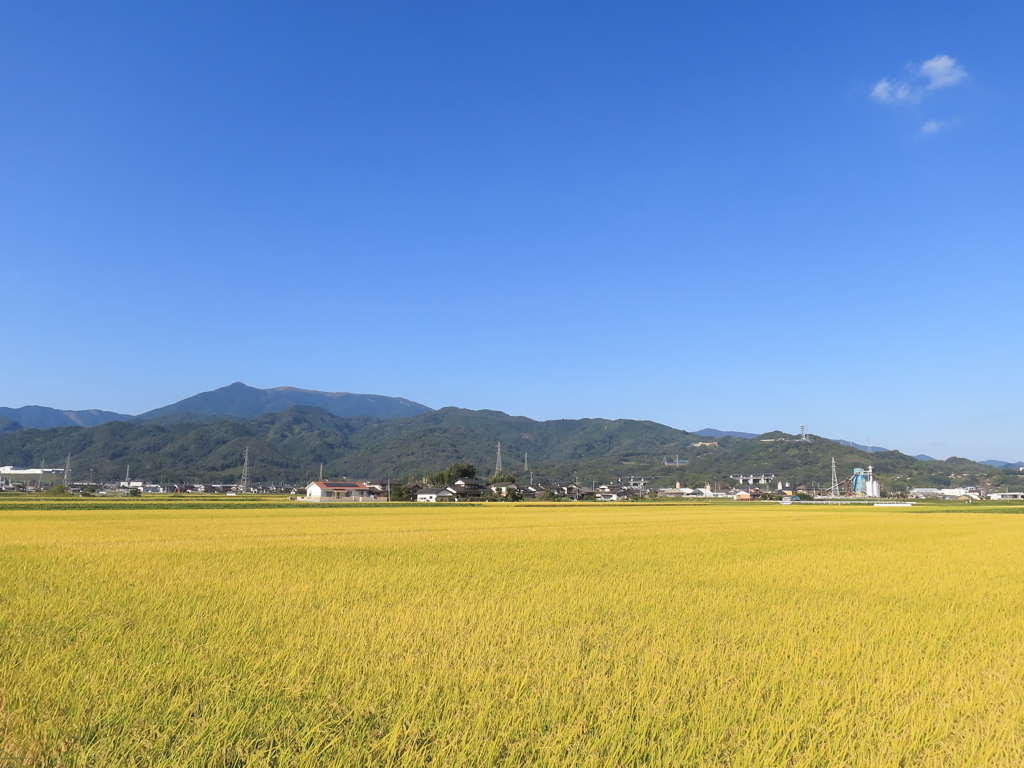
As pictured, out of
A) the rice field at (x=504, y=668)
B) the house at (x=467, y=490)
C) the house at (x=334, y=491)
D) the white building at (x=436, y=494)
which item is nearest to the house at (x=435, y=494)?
the white building at (x=436, y=494)

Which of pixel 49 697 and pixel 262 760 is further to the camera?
pixel 49 697

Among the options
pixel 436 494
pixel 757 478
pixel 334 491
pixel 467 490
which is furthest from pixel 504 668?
pixel 757 478

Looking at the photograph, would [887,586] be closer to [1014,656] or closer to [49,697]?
[1014,656]

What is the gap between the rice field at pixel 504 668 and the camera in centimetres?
370

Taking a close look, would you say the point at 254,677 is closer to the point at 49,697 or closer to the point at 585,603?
the point at 49,697

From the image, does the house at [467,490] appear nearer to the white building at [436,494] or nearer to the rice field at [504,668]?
the white building at [436,494]

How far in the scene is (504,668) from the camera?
5.24 metres

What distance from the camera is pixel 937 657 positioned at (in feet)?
19.9

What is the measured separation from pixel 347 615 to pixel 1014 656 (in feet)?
22.7

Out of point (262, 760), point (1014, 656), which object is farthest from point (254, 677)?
point (1014, 656)

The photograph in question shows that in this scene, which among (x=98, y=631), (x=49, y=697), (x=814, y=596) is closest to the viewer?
(x=49, y=697)

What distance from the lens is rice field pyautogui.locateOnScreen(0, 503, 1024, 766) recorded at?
12.1ft

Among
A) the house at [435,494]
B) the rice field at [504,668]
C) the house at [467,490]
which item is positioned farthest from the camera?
the house at [467,490]

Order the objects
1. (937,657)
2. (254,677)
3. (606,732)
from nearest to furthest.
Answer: (606,732)
(254,677)
(937,657)
